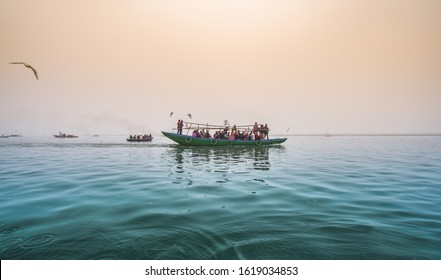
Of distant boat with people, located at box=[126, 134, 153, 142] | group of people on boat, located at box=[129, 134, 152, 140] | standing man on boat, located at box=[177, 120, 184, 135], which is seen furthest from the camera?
group of people on boat, located at box=[129, 134, 152, 140]

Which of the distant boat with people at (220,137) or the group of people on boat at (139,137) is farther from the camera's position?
the group of people on boat at (139,137)

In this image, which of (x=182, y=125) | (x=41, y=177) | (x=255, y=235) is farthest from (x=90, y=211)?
(x=182, y=125)

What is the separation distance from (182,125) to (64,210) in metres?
29.4

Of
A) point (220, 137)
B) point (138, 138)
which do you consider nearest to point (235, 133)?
point (220, 137)

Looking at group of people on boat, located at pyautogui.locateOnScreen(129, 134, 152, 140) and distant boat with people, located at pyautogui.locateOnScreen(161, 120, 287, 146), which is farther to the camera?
group of people on boat, located at pyautogui.locateOnScreen(129, 134, 152, 140)

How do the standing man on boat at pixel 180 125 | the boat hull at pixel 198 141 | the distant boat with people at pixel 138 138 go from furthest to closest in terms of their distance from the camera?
1. the distant boat with people at pixel 138 138
2. the standing man on boat at pixel 180 125
3. the boat hull at pixel 198 141

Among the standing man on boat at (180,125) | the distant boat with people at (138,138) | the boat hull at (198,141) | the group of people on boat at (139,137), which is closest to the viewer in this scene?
the boat hull at (198,141)

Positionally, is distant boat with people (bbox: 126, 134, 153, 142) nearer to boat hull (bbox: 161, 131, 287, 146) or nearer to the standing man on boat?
boat hull (bbox: 161, 131, 287, 146)

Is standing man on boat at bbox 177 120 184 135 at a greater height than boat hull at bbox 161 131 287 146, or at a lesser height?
greater

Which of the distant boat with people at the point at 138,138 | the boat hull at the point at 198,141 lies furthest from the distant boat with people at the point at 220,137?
the distant boat with people at the point at 138,138

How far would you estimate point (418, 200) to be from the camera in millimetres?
8234

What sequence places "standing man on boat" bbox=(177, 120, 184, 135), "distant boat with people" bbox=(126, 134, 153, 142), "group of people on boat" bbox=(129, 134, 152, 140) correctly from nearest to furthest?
"standing man on boat" bbox=(177, 120, 184, 135)
"distant boat with people" bbox=(126, 134, 153, 142)
"group of people on boat" bbox=(129, 134, 152, 140)

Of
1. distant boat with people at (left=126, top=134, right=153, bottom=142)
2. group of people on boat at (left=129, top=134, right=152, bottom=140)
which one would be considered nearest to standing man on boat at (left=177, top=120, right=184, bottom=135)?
distant boat with people at (left=126, top=134, right=153, bottom=142)

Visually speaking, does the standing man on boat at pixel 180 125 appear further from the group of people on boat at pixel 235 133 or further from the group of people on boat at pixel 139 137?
the group of people on boat at pixel 139 137
